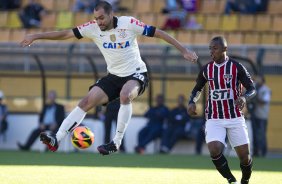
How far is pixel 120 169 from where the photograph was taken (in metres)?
14.0

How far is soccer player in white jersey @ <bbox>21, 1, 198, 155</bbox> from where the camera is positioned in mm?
11539

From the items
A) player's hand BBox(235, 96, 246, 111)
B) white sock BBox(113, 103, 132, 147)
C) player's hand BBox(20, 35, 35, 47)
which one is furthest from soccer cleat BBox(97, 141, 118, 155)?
player's hand BBox(235, 96, 246, 111)

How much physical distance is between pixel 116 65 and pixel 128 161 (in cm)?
492

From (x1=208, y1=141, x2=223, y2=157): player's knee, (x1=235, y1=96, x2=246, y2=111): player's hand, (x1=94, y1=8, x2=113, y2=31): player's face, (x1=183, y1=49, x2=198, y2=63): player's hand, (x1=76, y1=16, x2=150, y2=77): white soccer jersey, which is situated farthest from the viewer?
(x1=76, y1=16, x2=150, y2=77): white soccer jersey

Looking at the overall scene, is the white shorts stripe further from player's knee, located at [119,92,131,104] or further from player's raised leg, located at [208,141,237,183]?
player's knee, located at [119,92,131,104]

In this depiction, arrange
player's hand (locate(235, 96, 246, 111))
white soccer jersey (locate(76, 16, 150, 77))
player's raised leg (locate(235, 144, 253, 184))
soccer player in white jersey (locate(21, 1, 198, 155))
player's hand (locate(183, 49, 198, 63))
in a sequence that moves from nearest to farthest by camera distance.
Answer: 1. player's hand (locate(235, 96, 246, 111))
2. player's raised leg (locate(235, 144, 253, 184))
3. player's hand (locate(183, 49, 198, 63))
4. soccer player in white jersey (locate(21, 1, 198, 155))
5. white soccer jersey (locate(76, 16, 150, 77))

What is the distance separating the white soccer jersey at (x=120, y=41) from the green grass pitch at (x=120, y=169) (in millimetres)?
1580

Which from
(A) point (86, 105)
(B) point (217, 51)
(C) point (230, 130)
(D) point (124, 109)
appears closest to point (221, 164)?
(C) point (230, 130)

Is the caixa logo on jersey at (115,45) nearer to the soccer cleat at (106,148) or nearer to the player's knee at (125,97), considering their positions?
the player's knee at (125,97)

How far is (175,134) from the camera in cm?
1977

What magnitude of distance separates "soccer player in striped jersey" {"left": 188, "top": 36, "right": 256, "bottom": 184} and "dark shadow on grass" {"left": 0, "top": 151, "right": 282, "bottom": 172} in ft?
13.4

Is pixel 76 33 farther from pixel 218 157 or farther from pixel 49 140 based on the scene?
pixel 218 157

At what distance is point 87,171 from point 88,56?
6.51m

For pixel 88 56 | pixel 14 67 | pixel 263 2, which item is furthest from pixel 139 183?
pixel 263 2
